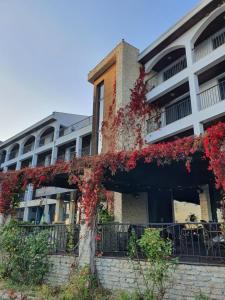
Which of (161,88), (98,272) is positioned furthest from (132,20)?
(98,272)

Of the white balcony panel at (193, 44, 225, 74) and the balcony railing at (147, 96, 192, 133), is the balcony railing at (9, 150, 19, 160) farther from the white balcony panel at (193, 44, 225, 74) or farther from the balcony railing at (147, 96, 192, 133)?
the white balcony panel at (193, 44, 225, 74)

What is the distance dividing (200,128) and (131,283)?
27.4 ft

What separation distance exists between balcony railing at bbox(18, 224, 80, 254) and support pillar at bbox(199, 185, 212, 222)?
594 centimetres

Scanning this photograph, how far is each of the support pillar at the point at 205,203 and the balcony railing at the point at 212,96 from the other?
14.0ft

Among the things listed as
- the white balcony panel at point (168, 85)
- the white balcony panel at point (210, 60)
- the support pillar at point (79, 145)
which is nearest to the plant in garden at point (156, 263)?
the white balcony panel at point (210, 60)

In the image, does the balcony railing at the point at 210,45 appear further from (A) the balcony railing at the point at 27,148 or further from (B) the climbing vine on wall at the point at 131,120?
(A) the balcony railing at the point at 27,148

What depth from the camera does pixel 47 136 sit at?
28.7m

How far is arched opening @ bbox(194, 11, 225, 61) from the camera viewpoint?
44.6 feet

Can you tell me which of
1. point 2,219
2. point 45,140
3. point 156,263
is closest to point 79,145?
point 45,140

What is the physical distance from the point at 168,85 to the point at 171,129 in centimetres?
276

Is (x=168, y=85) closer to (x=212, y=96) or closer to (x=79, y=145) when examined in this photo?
(x=212, y=96)

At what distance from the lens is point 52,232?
8.60 meters

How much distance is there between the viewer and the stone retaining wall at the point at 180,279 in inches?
205

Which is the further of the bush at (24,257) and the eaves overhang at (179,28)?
the eaves overhang at (179,28)
